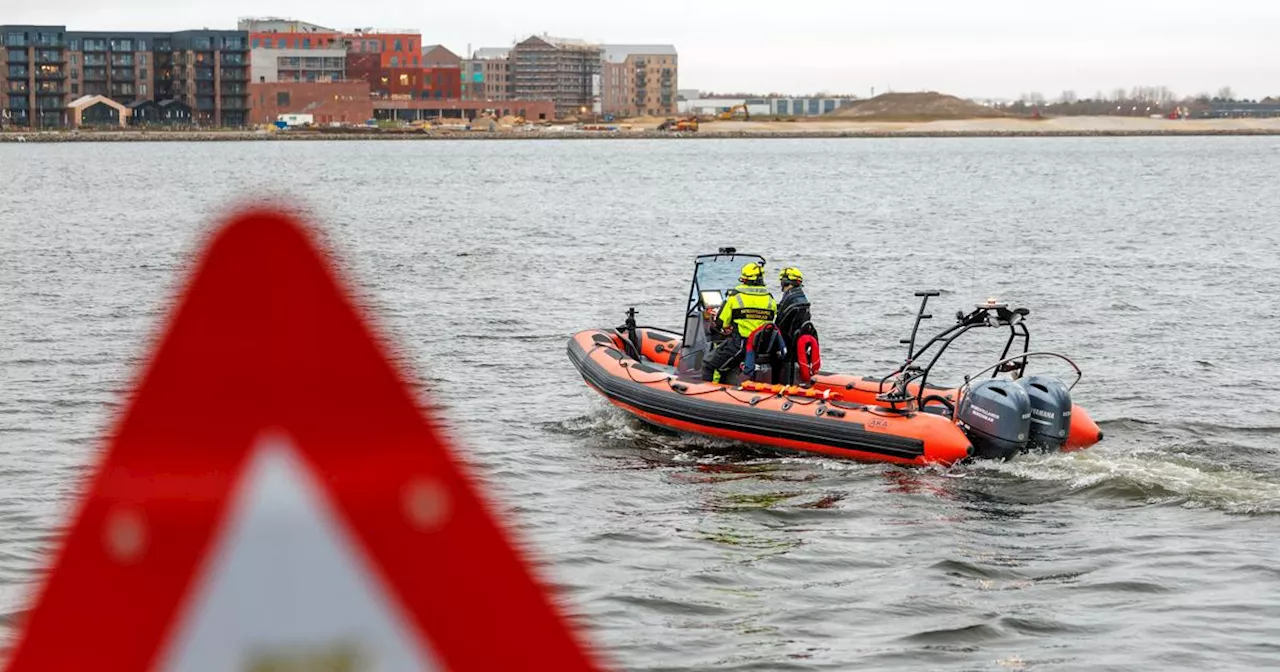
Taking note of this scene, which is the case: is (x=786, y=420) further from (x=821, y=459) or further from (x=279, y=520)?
(x=279, y=520)

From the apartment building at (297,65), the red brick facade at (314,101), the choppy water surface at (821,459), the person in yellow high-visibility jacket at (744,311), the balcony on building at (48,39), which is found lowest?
the choppy water surface at (821,459)

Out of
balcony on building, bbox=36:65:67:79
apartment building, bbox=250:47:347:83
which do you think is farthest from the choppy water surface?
balcony on building, bbox=36:65:67:79

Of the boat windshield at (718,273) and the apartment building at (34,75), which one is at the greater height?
the apartment building at (34,75)

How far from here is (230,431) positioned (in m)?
1.68

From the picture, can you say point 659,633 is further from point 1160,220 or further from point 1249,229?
point 1160,220

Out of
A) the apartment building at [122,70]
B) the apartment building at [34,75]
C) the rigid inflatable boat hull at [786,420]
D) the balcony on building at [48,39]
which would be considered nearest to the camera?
the rigid inflatable boat hull at [786,420]

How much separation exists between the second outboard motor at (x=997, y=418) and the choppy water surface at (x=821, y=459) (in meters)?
0.22

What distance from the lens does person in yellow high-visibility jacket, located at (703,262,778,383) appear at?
58.0 feet

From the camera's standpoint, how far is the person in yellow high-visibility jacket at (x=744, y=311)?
17.7 m

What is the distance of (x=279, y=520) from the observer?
1.71 meters

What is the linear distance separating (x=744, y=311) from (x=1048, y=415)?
3.68m

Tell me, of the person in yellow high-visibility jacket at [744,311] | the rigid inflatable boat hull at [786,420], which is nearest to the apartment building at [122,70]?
the rigid inflatable boat hull at [786,420]

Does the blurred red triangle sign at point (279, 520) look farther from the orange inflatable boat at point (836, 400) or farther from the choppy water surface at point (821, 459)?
the orange inflatable boat at point (836, 400)

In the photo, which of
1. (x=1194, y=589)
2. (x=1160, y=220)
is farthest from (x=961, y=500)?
(x=1160, y=220)
